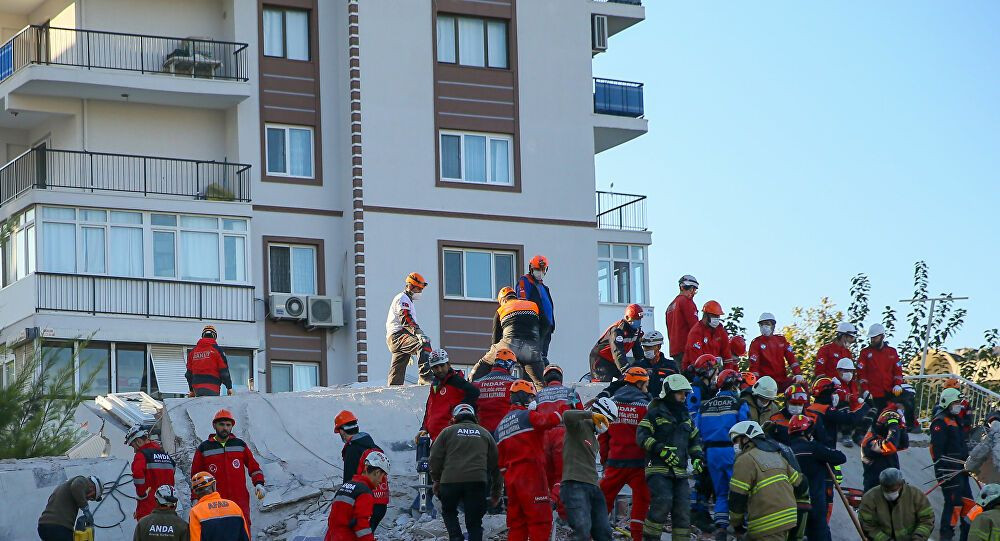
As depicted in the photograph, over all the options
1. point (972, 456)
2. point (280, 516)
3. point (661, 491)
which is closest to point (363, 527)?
point (661, 491)

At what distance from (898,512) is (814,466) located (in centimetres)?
151

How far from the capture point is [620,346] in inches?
1005

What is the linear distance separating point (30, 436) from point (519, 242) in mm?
16989

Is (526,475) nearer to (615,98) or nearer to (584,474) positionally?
(584,474)

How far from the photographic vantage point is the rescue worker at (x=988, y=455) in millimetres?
22672

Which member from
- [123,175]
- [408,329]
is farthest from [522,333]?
[123,175]

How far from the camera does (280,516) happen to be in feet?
76.5

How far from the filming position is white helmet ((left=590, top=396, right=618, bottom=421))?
20.0 meters

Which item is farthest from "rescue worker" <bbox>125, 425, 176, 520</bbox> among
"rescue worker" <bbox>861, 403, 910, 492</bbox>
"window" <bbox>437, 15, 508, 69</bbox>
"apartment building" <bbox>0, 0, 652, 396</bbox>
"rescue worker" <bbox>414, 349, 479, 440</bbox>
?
"window" <bbox>437, 15, 508, 69</bbox>

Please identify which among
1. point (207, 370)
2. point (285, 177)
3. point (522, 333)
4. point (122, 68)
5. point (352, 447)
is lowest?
point (352, 447)

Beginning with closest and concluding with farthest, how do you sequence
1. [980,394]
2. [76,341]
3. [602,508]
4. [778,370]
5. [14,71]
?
[602,508], [778,370], [980,394], [76,341], [14,71]

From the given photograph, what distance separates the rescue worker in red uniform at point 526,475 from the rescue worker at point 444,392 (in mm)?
1345

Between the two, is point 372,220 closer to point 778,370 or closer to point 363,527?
point 778,370

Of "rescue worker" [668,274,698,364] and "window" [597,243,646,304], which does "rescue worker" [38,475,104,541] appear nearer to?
"rescue worker" [668,274,698,364]
